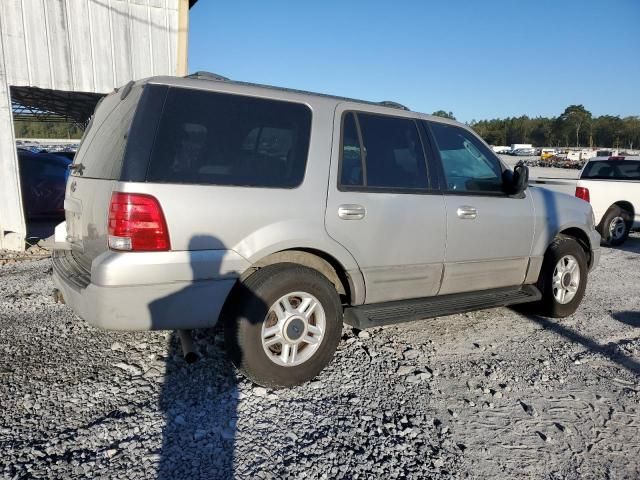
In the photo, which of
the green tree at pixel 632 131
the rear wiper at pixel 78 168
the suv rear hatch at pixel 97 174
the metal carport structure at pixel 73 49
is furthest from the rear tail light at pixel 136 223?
the green tree at pixel 632 131

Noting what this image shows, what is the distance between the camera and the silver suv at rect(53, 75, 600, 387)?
9.33 ft

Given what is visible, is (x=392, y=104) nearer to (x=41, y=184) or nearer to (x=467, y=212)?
(x=467, y=212)

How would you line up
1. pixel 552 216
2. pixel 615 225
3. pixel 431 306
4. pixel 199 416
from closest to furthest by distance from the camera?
pixel 199 416 → pixel 431 306 → pixel 552 216 → pixel 615 225

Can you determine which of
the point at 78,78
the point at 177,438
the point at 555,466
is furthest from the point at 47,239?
the point at 555,466

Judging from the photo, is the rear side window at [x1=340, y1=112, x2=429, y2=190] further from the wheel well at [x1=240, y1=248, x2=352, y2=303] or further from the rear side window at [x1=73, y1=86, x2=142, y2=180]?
the rear side window at [x1=73, y1=86, x2=142, y2=180]

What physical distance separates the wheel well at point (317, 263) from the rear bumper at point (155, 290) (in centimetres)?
22

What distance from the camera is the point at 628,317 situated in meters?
5.09

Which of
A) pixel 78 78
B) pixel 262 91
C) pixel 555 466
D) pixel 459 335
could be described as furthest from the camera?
pixel 78 78

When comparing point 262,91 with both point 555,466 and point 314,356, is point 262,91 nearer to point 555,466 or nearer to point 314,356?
point 314,356

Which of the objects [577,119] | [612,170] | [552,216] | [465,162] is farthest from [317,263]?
[577,119]

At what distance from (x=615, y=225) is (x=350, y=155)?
27.2 ft

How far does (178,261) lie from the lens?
2861 millimetres

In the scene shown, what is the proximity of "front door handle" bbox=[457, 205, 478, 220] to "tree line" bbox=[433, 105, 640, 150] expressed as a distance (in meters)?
63.1

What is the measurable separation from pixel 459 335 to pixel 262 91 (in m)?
2.76
